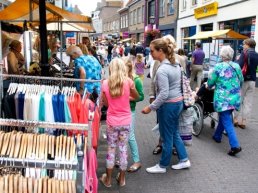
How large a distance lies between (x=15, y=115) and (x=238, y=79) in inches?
149

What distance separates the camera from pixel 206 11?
806 inches

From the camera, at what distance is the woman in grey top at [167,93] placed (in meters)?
4.34

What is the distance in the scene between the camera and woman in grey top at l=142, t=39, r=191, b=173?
434cm

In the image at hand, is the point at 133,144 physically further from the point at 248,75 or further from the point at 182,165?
the point at 248,75

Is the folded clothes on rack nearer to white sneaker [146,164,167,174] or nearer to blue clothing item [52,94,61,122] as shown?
blue clothing item [52,94,61,122]

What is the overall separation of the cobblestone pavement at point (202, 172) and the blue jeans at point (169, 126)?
0.35 metres

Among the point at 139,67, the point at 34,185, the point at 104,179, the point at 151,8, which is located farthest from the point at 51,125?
the point at 151,8

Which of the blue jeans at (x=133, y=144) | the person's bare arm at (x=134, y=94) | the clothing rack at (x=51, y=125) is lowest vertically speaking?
the blue jeans at (x=133, y=144)

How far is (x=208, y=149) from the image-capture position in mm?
5934

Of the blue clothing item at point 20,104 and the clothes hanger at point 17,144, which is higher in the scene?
the blue clothing item at point 20,104

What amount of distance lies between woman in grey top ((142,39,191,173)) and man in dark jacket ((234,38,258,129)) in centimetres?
312

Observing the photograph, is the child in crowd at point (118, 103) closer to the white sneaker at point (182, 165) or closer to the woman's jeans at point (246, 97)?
the white sneaker at point (182, 165)

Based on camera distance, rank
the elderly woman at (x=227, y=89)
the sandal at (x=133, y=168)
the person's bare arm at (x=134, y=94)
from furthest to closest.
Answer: the elderly woman at (x=227, y=89)
the sandal at (x=133, y=168)
the person's bare arm at (x=134, y=94)

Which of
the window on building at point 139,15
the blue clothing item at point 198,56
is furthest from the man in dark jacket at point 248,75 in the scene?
the window on building at point 139,15
